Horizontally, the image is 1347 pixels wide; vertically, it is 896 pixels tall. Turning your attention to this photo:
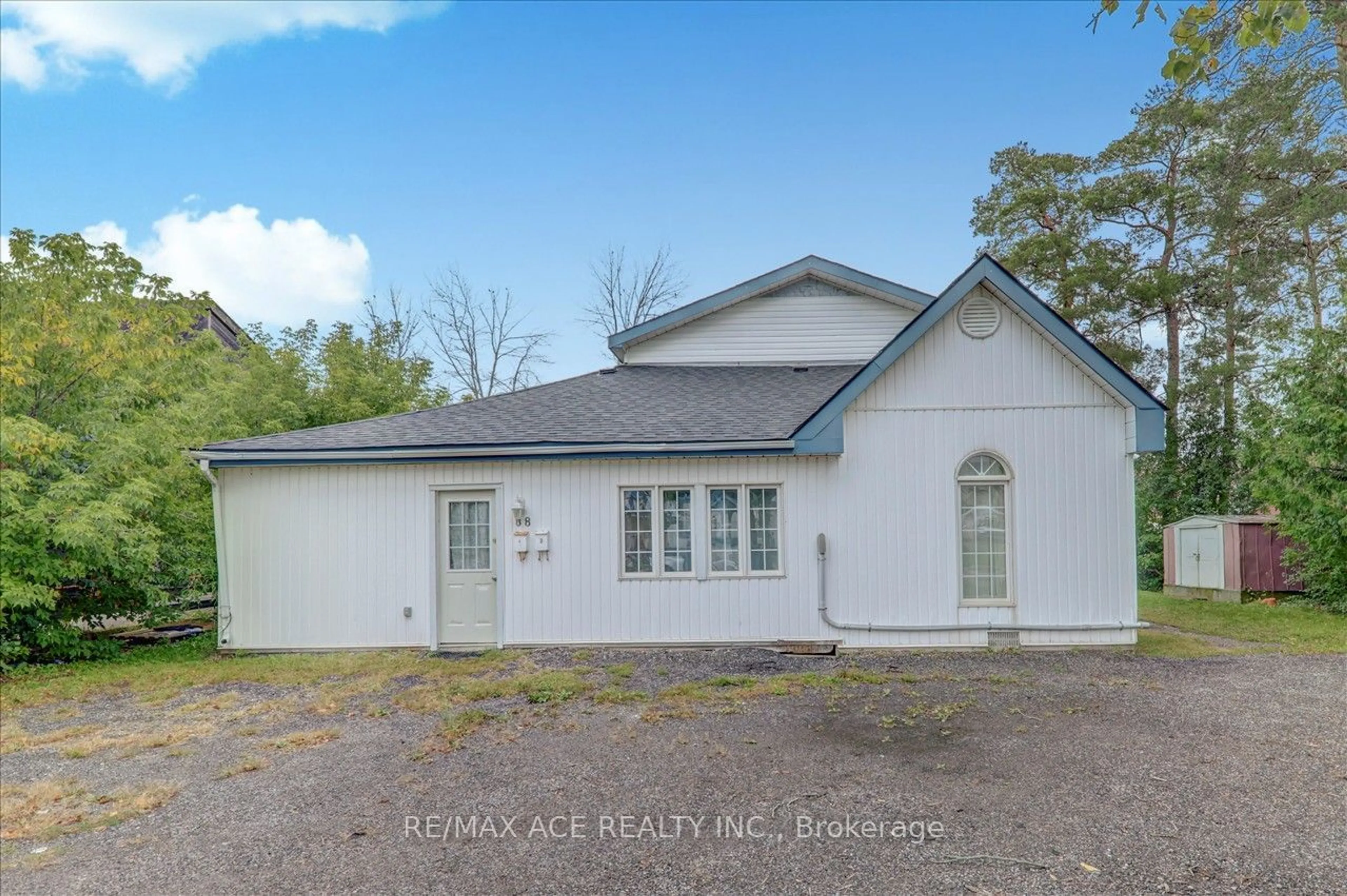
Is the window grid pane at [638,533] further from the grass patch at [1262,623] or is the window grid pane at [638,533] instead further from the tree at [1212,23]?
the tree at [1212,23]

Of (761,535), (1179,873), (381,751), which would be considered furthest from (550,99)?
(1179,873)

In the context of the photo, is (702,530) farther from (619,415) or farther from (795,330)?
(795,330)

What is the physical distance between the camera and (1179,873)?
130 inches

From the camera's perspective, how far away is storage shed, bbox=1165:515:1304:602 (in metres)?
13.6

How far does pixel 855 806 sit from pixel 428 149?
756 inches

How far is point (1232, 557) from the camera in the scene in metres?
14.1

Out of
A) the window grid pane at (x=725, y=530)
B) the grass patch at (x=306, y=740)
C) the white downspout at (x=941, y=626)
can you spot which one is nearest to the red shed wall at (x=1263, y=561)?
the white downspout at (x=941, y=626)

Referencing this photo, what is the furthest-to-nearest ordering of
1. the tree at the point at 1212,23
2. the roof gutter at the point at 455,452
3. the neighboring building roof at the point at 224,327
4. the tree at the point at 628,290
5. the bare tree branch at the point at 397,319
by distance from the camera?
the tree at the point at 628,290
the bare tree branch at the point at 397,319
the neighboring building roof at the point at 224,327
the roof gutter at the point at 455,452
the tree at the point at 1212,23

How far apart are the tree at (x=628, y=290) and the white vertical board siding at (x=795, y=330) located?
1365 centimetres

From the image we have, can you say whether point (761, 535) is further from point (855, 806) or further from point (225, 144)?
point (225, 144)

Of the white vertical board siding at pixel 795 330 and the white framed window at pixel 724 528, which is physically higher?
the white vertical board siding at pixel 795 330

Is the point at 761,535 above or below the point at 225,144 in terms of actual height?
below

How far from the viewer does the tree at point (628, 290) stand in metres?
25.4

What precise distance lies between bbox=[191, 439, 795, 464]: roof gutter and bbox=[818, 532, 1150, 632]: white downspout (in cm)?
191
